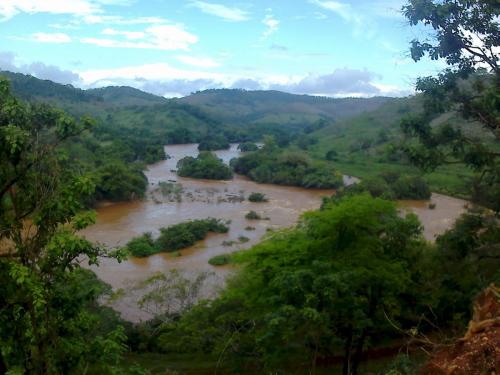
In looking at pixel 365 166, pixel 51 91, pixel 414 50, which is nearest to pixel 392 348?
pixel 414 50

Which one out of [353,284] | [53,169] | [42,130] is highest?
[42,130]

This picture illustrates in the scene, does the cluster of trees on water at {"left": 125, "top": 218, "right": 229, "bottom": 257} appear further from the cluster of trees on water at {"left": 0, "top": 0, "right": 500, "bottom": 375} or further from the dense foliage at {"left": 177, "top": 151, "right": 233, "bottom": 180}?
the dense foliage at {"left": 177, "top": 151, "right": 233, "bottom": 180}

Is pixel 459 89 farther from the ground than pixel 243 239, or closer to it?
farther from the ground

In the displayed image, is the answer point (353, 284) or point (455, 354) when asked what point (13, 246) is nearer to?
point (455, 354)

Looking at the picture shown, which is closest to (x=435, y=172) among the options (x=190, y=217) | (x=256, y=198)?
(x=256, y=198)

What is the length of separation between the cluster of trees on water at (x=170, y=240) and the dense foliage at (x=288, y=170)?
16.4 metres

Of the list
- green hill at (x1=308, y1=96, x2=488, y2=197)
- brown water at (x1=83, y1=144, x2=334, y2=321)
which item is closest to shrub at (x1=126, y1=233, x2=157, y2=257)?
brown water at (x1=83, y1=144, x2=334, y2=321)

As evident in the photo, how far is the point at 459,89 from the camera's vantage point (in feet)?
27.0

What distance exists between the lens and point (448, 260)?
31.0 ft

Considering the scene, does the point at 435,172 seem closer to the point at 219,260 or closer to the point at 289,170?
the point at 289,170

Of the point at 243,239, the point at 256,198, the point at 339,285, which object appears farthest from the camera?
the point at 256,198

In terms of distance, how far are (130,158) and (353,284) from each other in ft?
135

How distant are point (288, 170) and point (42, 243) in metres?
37.9

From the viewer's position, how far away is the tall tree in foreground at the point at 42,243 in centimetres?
448
